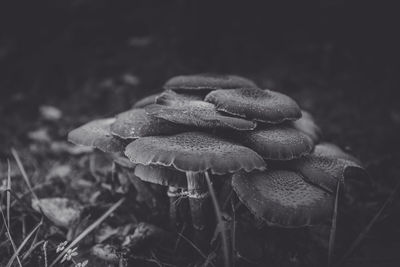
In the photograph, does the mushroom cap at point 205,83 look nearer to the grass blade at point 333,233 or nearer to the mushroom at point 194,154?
the mushroom at point 194,154

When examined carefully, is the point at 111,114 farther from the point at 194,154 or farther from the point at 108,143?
the point at 194,154

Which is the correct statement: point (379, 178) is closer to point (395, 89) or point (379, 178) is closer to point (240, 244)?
point (240, 244)

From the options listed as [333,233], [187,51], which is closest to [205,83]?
[333,233]

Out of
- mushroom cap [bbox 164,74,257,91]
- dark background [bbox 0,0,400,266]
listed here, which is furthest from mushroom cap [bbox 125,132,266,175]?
dark background [bbox 0,0,400,266]

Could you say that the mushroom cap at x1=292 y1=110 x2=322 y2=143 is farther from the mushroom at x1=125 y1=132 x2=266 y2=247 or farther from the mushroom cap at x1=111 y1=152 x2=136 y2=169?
the mushroom cap at x1=111 y1=152 x2=136 y2=169

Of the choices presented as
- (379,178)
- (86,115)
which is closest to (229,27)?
(86,115)

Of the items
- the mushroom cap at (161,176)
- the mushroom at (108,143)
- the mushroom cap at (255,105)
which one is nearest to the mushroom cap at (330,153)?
the mushroom cap at (255,105)
